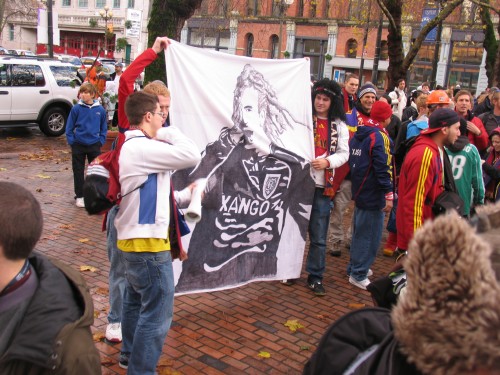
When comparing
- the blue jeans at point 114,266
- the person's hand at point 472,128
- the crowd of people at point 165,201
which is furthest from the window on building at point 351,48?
the blue jeans at point 114,266

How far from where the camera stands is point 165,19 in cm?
996

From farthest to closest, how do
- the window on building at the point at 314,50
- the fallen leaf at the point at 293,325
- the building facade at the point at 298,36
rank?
1. the window on building at the point at 314,50
2. the building facade at the point at 298,36
3. the fallen leaf at the point at 293,325

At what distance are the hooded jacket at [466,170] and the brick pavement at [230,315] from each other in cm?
142

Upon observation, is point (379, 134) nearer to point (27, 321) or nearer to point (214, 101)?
point (214, 101)

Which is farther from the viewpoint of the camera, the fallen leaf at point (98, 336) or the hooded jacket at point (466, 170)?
the hooded jacket at point (466, 170)

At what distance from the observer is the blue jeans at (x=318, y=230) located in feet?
17.3

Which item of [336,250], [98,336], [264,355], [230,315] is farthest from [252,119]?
[336,250]

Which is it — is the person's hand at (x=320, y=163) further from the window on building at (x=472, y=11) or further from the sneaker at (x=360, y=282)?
the window on building at (x=472, y=11)

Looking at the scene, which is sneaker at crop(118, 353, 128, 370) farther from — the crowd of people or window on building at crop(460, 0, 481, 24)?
window on building at crop(460, 0, 481, 24)

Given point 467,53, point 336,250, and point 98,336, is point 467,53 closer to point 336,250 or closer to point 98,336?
point 336,250

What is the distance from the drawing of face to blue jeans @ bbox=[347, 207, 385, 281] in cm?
140

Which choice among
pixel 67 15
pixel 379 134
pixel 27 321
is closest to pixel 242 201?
pixel 379 134

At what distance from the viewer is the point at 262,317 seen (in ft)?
16.0

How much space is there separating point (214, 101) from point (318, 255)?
1.92 meters
